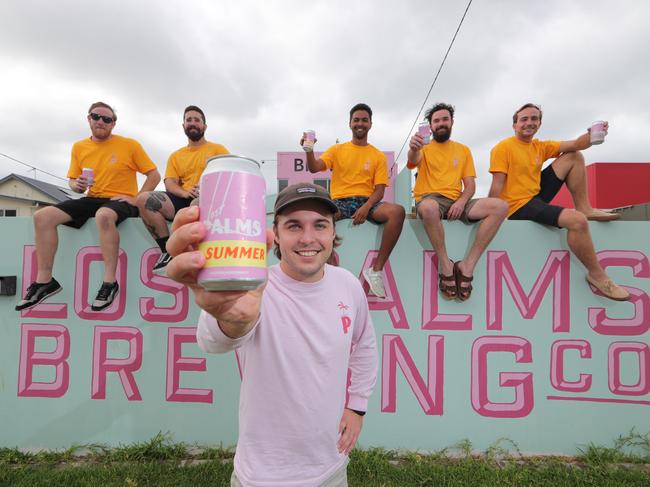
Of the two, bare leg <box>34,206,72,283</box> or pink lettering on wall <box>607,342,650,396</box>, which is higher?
bare leg <box>34,206,72,283</box>

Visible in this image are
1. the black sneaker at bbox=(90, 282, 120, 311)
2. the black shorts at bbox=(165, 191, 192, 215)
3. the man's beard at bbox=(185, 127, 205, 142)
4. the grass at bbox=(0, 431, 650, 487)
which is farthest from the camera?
the man's beard at bbox=(185, 127, 205, 142)

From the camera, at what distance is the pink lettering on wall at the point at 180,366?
2.93m

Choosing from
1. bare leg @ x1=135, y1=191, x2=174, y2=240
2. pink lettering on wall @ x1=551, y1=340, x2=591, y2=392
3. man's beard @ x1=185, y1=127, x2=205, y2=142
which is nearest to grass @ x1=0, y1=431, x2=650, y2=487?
pink lettering on wall @ x1=551, y1=340, x2=591, y2=392

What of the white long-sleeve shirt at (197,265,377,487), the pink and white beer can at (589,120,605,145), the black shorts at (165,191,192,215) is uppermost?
the pink and white beer can at (589,120,605,145)

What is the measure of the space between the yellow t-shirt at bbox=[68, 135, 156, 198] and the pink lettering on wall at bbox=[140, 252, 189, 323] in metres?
0.79

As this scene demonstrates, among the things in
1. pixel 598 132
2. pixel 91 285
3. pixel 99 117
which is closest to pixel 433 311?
pixel 598 132

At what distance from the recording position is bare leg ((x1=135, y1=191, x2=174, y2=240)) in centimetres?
282

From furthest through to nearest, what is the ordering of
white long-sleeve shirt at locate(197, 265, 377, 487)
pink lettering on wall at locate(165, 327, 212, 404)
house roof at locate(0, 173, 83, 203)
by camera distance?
house roof at locate(0, 173, 83, 203), pink lettering on wall at locate(165, 327, 212, 404), white long-sleeve shirt at locate(197, 265, 377, 487)

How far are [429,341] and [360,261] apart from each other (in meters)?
0.87

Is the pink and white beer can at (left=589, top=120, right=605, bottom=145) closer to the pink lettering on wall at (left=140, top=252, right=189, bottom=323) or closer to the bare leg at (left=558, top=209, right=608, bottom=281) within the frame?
the bare leg at (left=558, top=209, right=608, bottom=281)

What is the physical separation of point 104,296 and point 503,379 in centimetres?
330

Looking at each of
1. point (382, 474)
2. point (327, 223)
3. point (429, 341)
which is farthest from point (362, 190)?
point (382, 474)

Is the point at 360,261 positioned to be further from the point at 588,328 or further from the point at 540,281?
the point at 588,328

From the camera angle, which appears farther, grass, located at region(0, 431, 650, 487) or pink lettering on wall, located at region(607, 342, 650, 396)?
pink lettering on wall, located at region(607, 342, 650, 396)
